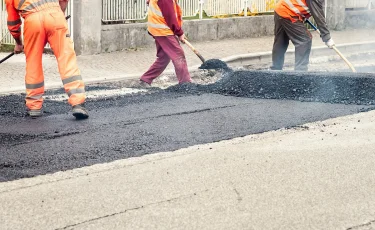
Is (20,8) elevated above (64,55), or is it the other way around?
(20,8)

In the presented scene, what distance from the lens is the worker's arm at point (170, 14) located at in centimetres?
1108

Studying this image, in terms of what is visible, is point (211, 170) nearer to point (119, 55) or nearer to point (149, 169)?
point (149, 169)

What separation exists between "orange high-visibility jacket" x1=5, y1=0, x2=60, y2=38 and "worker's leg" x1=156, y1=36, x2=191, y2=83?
242 cm

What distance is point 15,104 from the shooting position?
9742mm

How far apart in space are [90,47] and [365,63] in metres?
4.62

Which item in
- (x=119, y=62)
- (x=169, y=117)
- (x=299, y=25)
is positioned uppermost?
(x=299, y=25)

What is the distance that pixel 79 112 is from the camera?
28.7 feet

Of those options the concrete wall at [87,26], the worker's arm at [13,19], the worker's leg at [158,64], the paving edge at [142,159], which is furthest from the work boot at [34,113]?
the concrete wall at [87,26]

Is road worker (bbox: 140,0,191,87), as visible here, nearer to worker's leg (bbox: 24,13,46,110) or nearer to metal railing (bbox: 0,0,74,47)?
worker's leg (bbox: 24,13,46,110)

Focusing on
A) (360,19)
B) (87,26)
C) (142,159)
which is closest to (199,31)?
(87,26)

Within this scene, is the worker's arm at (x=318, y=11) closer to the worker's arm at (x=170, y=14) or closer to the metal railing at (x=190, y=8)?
the worker's arm at (x=170, y=14)

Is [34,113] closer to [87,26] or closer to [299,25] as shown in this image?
[299,25]

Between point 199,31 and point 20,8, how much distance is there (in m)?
8.52

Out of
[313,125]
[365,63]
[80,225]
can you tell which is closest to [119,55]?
[365,63]
